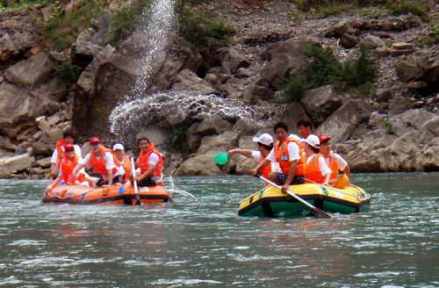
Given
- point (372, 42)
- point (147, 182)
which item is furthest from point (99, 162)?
point (372, 42)

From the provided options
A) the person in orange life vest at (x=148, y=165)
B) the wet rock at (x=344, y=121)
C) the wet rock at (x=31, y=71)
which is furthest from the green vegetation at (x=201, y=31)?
the person in orange life vest at (x=148, y=165)

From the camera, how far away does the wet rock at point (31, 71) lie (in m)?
38.7

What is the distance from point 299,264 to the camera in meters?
9.58

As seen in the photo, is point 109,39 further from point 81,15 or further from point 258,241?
point 258,241

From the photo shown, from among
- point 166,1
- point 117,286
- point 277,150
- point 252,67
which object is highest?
point 166,1

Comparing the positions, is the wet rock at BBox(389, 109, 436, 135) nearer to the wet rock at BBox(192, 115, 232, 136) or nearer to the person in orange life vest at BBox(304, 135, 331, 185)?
the wet rock at BBox(192, 115, 232, 136)

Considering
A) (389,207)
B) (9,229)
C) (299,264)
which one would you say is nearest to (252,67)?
(389,207)

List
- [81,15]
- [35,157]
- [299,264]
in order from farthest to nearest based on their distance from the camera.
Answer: [81,15], [35,157], [299,264]

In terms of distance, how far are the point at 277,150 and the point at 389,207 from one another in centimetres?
247

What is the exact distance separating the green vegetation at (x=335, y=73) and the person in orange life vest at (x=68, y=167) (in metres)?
13.2

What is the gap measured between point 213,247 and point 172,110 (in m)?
22.0

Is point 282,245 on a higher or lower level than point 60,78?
lower

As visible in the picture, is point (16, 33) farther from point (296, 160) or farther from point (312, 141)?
point (296, 160)

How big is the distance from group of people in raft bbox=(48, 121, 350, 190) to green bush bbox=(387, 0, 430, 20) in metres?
22.1
